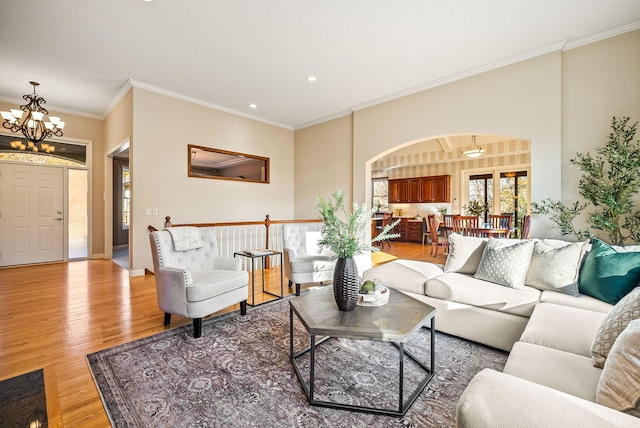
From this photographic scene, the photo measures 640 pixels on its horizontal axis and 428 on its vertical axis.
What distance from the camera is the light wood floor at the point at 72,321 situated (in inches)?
77.8

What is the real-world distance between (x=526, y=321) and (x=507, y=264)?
1.78 feet

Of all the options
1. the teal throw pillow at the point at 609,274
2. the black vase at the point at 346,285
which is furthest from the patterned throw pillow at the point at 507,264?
the black vase at the point at 346,285

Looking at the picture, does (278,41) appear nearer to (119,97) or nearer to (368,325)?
(368,325)

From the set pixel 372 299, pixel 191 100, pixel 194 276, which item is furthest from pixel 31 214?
pixel 372 299

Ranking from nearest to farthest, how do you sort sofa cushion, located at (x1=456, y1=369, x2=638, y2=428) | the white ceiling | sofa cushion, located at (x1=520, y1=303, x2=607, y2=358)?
sofa cushion, located at (x1=456, y1=369, x2=638, y2=428)
sofa cushion, located at (x1=520, y1=303, x2=607, y2=358)
the white ceiling

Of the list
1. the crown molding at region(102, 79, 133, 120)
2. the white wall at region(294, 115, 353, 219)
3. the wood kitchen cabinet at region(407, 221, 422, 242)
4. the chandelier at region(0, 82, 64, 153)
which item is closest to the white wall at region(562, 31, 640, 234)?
the white wall at region(294, 115, 353, 219)

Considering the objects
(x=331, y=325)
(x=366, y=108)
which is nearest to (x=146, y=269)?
(x=331, y=325)

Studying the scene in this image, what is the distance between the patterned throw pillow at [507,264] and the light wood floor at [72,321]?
2.56 meters

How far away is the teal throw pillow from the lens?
215cm

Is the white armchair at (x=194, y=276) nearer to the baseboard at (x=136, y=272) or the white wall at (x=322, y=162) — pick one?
the baseboard at (x=136, y=272)

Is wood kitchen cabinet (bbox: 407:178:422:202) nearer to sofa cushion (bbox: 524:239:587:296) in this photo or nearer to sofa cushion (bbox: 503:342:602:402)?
sofa cushion (bbox: 524:239:587:296)

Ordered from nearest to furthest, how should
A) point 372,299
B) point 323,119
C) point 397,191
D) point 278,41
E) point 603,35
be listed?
point 372,299 < point 603,35 < point 278,41 < point 323,119 < point 397,191

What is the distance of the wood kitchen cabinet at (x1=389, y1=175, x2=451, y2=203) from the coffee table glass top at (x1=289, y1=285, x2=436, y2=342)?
25.2ft

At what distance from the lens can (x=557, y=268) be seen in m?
2.54
